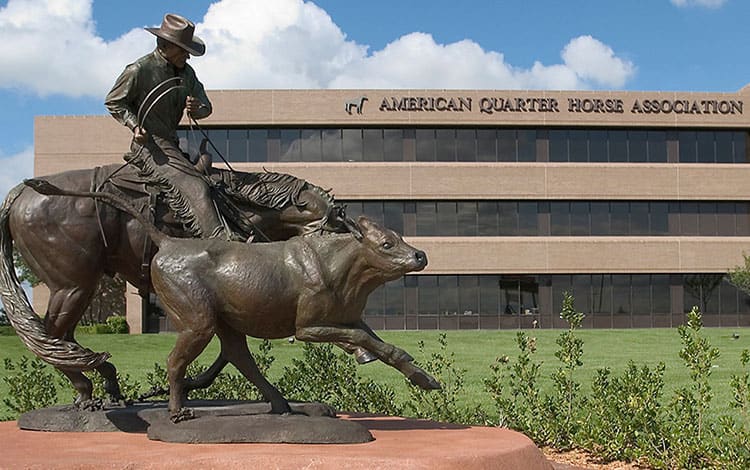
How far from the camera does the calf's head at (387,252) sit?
537 centimetres

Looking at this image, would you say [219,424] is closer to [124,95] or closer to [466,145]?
[124,95]

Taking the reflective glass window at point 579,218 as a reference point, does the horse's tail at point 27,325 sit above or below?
below

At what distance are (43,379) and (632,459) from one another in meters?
6.18

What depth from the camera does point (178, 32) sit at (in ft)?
21.7

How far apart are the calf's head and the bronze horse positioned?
0.86m

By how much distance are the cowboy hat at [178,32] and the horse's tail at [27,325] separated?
166cm

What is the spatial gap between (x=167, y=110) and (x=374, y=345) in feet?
9.32

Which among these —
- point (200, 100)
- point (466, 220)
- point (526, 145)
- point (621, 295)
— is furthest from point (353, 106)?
point (200, 100)

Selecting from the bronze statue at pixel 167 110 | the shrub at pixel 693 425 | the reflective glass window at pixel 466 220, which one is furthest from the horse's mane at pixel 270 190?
the reflective glass window at pixel 466 220

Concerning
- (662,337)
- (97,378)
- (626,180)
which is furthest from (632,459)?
(626,180)

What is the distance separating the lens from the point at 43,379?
9.31 meters

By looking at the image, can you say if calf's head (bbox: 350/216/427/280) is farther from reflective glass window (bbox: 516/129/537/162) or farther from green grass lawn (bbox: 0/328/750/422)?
reflective glass window (bbox: 516/129/537/162)

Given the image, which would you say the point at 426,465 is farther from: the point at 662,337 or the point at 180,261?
the point at 662,337

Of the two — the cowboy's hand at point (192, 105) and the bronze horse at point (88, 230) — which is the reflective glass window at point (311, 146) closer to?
the cowboy's hand at point (192, 105)
